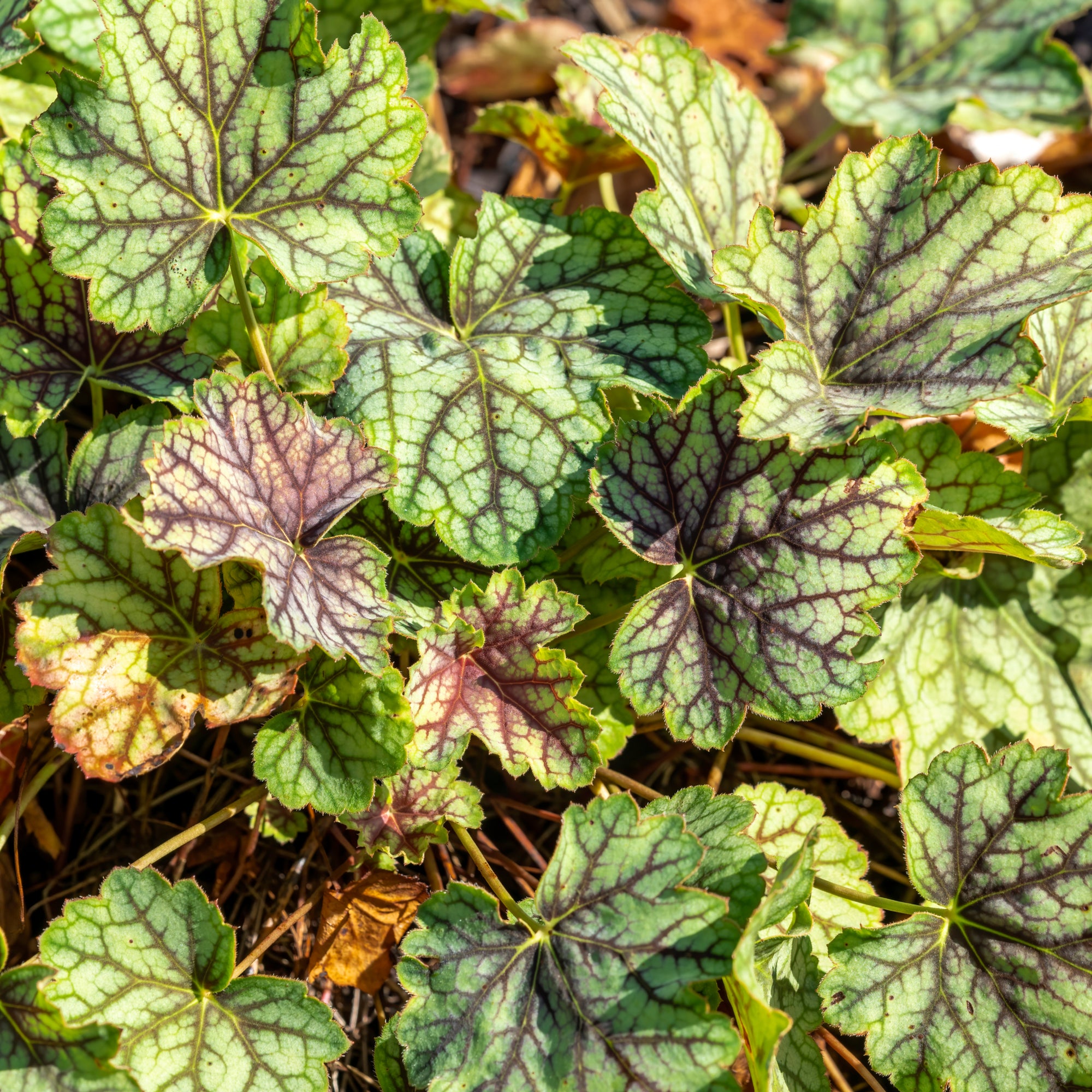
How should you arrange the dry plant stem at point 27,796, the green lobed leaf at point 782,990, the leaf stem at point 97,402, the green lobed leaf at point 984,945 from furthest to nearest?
the leaf stem at point 97,402 → the dry plant stem at point 27,796 → the green lobed leaf at point 984,945 → the green lobed leaf at point 782,990

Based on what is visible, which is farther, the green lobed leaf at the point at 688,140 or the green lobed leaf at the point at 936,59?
the green lobed leaf at the point at 936,59

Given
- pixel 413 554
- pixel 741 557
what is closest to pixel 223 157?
pixel 413 554

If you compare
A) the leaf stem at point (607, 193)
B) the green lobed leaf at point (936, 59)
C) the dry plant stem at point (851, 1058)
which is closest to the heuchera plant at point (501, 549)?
the dry plant stem at point (851, 1058)

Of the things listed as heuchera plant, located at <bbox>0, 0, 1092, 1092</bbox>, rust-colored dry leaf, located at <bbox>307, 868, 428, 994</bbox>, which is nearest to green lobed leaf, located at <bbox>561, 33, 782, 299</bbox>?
heuchera plant, located at <bbox>0, 0, 1092, 1092</bbox>

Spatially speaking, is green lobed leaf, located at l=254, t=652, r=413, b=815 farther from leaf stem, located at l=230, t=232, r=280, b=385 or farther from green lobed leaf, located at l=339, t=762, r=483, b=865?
leaf stem, located at l=230, t=232, r=280, b=385

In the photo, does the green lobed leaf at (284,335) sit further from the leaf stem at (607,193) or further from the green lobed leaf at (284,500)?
the leaf stem at (607,193)

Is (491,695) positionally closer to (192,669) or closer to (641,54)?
(192,669)
